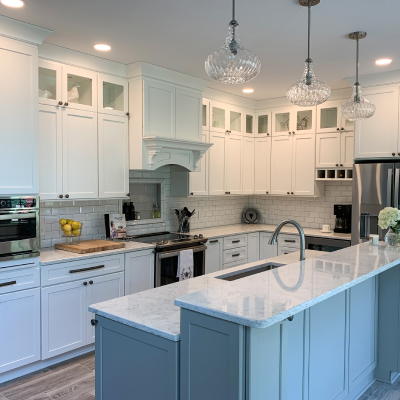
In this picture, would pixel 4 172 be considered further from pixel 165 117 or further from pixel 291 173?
pixel 291 173

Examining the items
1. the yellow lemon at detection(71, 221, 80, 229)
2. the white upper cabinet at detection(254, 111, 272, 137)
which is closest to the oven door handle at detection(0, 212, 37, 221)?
the yellow lemon at detection(71, 221, 80, 229)

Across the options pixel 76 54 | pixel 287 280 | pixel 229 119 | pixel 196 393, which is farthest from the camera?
pixel 229 119

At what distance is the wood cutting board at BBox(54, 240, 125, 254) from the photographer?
12.1ft

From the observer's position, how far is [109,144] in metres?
4.18

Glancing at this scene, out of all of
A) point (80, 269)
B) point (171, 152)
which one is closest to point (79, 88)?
point (171, 152)

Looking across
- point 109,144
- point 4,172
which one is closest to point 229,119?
point 109,144

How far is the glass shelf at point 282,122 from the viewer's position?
586cm

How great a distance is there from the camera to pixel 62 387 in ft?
10.4

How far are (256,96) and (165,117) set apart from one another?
1809 millimetres

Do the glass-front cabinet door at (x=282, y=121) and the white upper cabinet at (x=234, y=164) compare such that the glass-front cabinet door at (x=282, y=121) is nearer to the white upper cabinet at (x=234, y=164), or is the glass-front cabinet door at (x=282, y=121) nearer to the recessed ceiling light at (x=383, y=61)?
the white upper cabinet at (x=234, y=164)

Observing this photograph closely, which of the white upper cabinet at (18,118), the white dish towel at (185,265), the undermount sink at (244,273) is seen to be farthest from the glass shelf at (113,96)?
the undermount sink at (244,273)

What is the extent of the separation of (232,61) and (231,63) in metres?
0.01

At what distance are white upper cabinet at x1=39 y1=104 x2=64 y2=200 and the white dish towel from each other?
1.43 metres

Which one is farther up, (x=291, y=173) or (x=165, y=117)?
(x=165, y=117)
